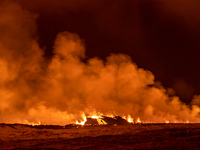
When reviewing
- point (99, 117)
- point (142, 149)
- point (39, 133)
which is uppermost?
point (99, 117)

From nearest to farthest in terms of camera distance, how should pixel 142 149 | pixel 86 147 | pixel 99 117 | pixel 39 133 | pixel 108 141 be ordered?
pixel 142 149 → pixel 86 147 → pixel 108 141 → pixel 39 133 → pixel 99 117

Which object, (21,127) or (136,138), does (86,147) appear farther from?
(21,127)

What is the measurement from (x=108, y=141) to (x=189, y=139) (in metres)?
5.09

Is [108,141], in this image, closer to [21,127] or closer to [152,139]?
[152,139]

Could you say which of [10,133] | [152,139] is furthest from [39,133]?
[152,139]

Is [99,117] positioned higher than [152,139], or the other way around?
[99,117]

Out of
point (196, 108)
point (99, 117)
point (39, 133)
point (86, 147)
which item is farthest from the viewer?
point (196, 108)

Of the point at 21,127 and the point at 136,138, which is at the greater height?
the point at 21,127

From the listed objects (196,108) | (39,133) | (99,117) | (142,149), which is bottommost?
(142,149)

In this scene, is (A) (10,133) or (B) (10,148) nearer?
(B) (10,148)

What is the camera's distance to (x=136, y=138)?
57.7ft

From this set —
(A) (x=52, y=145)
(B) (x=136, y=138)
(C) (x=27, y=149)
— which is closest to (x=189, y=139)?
(B) (x=136, y=138)

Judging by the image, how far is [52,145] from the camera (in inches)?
631

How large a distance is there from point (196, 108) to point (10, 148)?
35680mm
